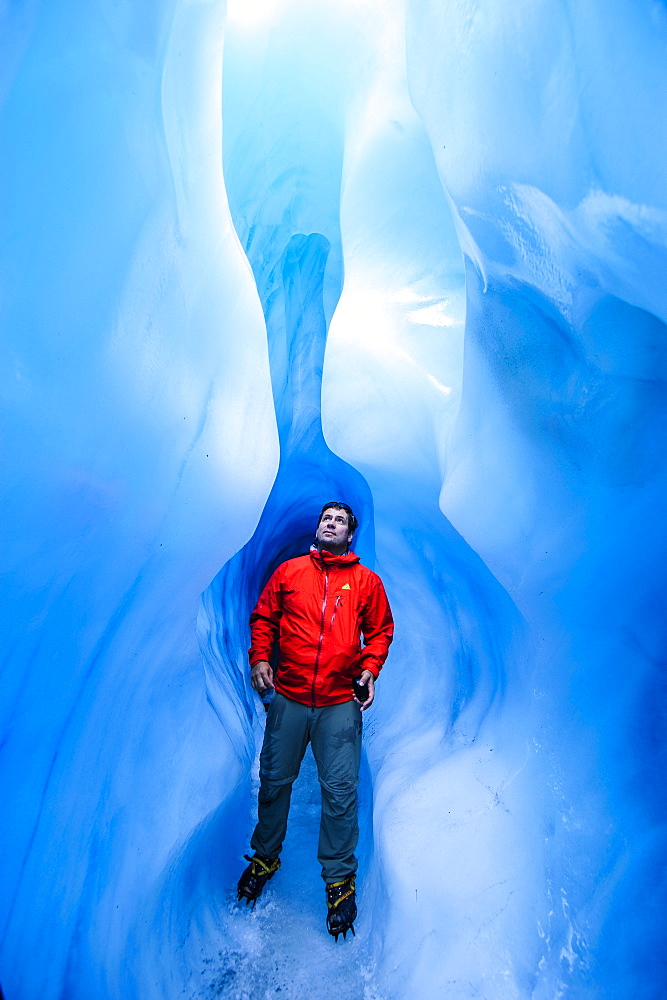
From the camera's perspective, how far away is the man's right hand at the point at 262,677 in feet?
6.23

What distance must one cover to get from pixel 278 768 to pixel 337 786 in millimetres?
195

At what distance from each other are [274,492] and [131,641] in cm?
145

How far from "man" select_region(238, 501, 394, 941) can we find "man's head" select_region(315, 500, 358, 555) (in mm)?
11

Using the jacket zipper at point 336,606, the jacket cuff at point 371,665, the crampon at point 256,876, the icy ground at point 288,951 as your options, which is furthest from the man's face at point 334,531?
the icy ground at point 288,951

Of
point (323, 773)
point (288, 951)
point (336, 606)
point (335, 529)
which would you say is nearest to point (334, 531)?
point (335, 529)

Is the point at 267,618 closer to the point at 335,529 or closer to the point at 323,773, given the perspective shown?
the point at 335,529

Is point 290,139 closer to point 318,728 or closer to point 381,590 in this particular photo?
point 381,590

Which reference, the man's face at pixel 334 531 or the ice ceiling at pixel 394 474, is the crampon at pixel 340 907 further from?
the man's face at pixel 334 531

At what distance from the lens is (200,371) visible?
190 centimetres

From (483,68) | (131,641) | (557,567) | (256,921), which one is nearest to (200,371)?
(131,641)

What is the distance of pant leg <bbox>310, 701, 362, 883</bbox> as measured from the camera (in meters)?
1.84

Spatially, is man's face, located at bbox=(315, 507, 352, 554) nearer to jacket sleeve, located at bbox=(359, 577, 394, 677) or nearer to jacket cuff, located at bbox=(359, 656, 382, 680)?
jacket sleeve, located at bbox=(359, 577, 394, 677)

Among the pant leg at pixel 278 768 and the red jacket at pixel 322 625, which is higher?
the red jacket at pixel 322 625

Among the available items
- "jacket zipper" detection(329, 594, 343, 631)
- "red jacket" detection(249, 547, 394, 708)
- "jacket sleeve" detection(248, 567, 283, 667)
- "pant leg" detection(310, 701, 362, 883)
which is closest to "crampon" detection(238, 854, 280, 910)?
"pant leg" detection(310, 701, 362, 883)
